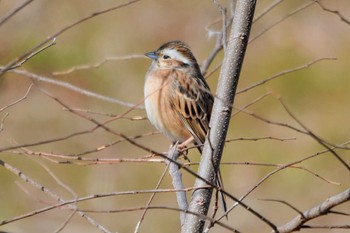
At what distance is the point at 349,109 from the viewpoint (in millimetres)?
10531

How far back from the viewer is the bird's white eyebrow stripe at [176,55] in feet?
19.7

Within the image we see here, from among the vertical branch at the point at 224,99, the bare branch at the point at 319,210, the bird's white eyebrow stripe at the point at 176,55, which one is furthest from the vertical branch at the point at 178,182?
the bird's white eyebrow stripe at the point at 176,55

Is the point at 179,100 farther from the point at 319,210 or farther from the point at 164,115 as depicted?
the point at 319,210

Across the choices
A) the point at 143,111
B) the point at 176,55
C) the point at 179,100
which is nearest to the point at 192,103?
the point at 179,100

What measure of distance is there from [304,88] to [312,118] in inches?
22.9

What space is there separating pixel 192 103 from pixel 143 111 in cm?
412

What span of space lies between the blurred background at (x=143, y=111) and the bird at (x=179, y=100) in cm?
Answer: 239

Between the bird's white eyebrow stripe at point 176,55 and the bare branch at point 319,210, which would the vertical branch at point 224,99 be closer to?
the bare branch at point 319,210

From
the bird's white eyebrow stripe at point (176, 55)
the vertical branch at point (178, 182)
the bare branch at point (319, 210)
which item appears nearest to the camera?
the bare branch at point (319, 210)

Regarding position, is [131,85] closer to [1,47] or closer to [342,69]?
[1,47]

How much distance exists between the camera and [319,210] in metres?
2.66

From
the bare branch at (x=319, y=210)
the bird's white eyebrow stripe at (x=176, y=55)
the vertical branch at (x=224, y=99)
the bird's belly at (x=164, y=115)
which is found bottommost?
the bare branch at (x=319, y=210)

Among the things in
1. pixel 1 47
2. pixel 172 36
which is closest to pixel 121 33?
pixel 172 36

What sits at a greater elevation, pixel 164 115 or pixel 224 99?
pixel 164 115
